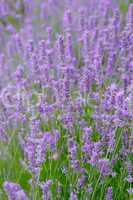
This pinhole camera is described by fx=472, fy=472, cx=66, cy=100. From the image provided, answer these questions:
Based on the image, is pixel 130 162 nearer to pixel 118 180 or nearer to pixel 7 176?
pixel 118 180

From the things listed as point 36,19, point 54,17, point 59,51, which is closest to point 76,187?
point 59,51

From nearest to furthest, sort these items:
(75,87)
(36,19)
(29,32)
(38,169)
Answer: (38,169), (75,87), (29,32), (36,19)

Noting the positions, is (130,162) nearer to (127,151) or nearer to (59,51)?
(127,151)

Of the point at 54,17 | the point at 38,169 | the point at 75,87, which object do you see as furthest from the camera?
the point at 54,17

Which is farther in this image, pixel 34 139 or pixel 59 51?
pixel 59 51

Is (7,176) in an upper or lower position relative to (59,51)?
lower

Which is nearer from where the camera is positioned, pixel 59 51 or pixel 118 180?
pixel 118 180

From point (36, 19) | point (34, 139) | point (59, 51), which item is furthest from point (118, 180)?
point (36, 19)

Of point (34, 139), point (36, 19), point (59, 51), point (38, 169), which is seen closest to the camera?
point (38, 169)

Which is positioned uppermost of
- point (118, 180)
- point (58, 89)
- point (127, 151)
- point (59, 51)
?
point (59, 51)
